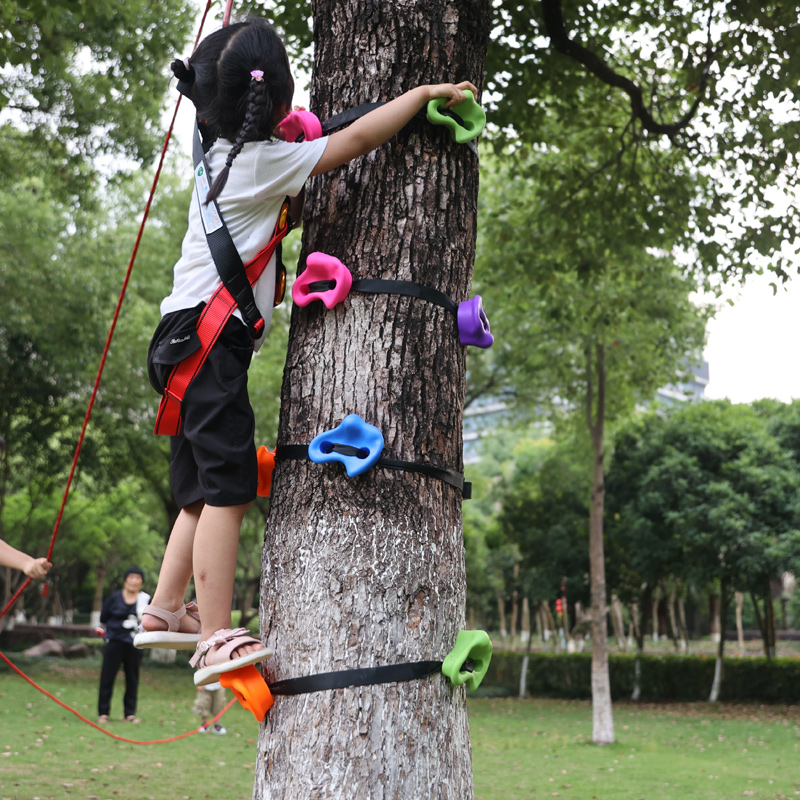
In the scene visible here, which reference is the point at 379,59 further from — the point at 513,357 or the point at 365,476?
the point at 513,357

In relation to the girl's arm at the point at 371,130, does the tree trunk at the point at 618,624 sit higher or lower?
lower

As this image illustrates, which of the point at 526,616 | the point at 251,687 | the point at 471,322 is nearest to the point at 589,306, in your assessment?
the point at 471,322

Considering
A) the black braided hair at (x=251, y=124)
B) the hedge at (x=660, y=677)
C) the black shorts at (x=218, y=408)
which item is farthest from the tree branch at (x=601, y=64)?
the hedge at (x=660, y=677)

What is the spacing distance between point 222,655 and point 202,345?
780mm

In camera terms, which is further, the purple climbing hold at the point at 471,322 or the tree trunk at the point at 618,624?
the tree trunk at the point at 618,624

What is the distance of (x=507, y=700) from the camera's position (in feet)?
65.6

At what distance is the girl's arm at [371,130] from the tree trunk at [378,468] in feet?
0.41

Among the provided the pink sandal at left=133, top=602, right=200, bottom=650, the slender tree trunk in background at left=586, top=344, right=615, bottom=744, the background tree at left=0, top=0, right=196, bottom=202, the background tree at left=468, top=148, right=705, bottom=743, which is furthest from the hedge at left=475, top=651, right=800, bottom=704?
the pink sandal at left=133, top=602, right=200, bottom=650

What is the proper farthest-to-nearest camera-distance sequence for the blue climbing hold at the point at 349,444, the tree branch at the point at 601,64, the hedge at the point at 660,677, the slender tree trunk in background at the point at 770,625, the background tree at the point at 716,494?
the slender tree trunk in background at the point at 770,625
the hedge at the point at 660,677
the background tree at the point at 716,494
the tree branch at the point at 601,64
the blue climbing hold at the point at 349,444

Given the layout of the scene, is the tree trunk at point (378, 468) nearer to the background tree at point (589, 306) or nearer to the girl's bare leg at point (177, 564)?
the girl's bare leg at point (177, 564)

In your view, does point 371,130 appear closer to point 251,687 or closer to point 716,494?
point 251,687

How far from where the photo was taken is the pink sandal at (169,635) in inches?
89.2

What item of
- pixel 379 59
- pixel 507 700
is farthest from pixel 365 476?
pixel 507 700

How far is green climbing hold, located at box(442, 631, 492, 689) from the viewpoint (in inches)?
79.6
